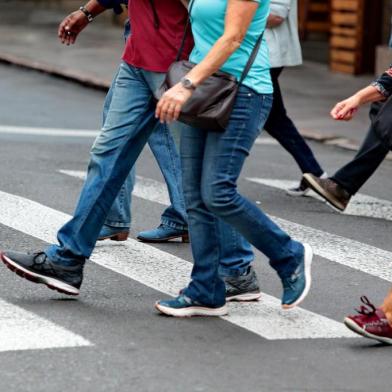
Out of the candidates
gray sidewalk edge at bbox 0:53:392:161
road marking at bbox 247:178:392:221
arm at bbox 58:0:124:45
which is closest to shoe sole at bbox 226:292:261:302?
arm at bbox 58:0:124:45

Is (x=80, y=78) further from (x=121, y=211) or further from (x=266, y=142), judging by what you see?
(x=121, y=211)

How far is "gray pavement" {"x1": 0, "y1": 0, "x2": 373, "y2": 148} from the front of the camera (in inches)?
541

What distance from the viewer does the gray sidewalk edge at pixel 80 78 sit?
12680mm

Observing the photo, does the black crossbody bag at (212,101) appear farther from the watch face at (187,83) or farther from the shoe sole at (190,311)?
the shoe sole at (190,311)

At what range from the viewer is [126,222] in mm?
7555

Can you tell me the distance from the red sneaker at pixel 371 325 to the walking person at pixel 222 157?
35 centimetres

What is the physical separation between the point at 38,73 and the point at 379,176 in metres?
7.67

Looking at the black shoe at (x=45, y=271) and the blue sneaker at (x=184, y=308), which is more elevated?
the black shoe at (x=45, y=271)

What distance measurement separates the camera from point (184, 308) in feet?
20.1

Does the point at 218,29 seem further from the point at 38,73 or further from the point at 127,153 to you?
the point at 38,73

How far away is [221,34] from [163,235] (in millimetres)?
2261

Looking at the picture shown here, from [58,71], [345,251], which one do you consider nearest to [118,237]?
[345,251]

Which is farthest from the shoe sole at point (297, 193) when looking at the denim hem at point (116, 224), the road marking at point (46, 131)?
the road marking at point (46, 131)

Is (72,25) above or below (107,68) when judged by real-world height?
above
